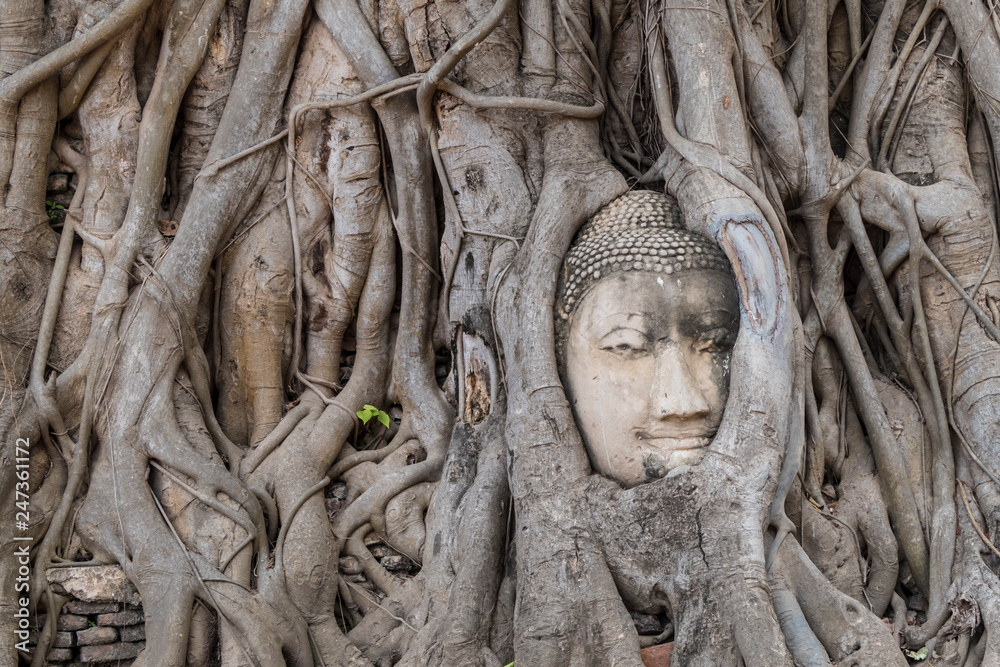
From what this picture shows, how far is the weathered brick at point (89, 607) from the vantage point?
3.35 metres

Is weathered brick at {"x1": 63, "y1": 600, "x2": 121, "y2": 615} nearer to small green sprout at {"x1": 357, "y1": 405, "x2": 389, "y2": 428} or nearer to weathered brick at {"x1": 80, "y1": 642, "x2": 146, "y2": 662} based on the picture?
weathered brick at {"x1": 80, "y1": 642, "x2": 146, "y2": 662}

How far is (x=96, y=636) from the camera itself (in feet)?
10.9

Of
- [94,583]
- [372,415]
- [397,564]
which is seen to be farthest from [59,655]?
[372,415]

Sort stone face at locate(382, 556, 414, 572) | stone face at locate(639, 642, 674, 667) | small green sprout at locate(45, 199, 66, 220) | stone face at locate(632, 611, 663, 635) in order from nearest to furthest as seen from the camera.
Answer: stone face at locate(639, 642, 674, 667)
stone face at locate(632, 611, 663, 635)
stone face at locate(382, 556, 414, 572)
small green sprout at locate(45, 199, 66, 220)

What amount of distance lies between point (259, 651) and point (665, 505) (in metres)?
1.49

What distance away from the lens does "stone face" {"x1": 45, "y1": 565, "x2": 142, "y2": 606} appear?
3326 millimetres

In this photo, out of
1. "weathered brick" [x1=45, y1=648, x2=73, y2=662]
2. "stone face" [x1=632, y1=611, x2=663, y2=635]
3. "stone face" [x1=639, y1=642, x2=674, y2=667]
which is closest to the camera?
"stone face" [x1=639, y1=642, x2=674, y2=667]

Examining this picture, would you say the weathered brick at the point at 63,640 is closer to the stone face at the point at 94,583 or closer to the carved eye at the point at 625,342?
the stone face at the point at 94,583

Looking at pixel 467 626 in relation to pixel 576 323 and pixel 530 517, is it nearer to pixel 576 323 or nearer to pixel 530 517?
pixel 530 517

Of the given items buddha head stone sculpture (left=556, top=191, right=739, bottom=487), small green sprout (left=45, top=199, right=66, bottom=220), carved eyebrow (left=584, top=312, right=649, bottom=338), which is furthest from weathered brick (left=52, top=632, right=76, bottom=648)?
carved eyebrow (left=584, top=312, right=649, bottom=338)

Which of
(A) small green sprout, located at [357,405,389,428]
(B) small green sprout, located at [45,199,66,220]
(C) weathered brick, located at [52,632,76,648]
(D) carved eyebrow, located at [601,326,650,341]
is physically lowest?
(C) weathered brick, located at [52,632,76,648]

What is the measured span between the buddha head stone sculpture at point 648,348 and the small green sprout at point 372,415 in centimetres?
103

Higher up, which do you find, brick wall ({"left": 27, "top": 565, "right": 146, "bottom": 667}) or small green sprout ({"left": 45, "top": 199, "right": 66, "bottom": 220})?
small green sprout ({"left": 45, "top": 199, "right": 66, "bottom": 220})

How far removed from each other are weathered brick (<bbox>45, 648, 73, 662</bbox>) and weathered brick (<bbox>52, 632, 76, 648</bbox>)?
18mm
